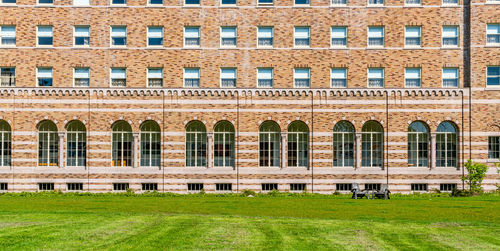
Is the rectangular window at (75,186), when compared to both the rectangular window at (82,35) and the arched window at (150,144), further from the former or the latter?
the rectangular window at (82,35)

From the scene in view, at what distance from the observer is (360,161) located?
42188mm

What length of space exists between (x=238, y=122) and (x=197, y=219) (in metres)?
19.9

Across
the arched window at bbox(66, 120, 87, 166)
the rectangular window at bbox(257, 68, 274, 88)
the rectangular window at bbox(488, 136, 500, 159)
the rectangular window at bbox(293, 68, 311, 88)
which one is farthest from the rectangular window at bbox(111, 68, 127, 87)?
the rectangular window at bbox(488, 136, 500, 159)

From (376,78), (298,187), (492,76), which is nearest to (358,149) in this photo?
(298,187)

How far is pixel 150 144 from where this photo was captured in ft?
140

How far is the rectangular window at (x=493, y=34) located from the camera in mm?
42719

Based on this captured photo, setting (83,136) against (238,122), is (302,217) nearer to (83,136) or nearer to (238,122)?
(238,122)

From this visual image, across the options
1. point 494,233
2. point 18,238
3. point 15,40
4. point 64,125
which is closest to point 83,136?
point 64,125

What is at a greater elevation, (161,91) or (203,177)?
(161,91)

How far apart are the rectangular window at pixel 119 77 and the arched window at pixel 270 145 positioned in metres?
10.2

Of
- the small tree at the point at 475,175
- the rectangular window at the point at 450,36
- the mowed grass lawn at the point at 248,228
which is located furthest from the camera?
the rectangular window at the point at 450,36

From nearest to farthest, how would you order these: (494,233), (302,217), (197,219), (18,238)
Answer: (18,238) → (494,233) → (197,219) → (302,217)

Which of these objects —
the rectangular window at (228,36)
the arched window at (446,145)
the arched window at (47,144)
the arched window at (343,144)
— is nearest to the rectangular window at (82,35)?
the arched window at (47,144)

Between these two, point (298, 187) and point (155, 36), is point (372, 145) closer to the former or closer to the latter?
point (298, 187)
